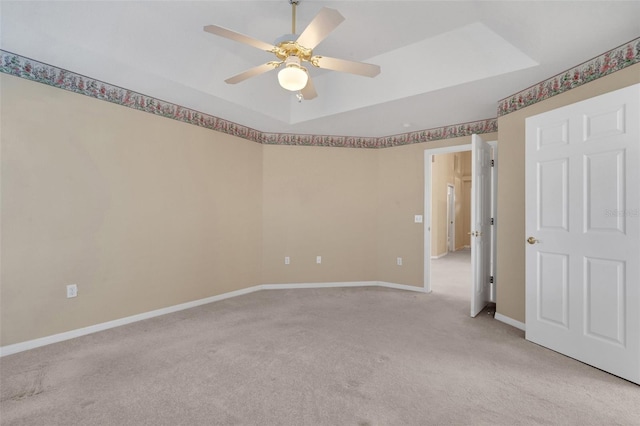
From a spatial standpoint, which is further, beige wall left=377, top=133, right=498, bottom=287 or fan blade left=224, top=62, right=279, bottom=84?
beige wall left=377, top=133, right=498, bottom=287

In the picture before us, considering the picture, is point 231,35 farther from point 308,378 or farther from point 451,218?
point 451,218

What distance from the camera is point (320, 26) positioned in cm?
181

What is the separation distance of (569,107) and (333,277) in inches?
145

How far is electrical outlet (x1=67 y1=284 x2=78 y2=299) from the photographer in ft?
9.52

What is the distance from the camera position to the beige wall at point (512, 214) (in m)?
3.22

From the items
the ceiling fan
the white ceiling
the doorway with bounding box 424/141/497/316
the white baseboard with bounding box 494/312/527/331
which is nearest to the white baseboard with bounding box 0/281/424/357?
the doorway with bounding box 424/141/497/316

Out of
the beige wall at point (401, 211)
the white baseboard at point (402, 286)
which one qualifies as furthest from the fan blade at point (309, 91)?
the white baseboard at point (402, 286)

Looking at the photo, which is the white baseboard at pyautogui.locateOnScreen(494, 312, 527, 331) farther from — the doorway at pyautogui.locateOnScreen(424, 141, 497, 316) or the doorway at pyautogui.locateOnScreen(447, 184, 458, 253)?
the doorway at pyautogui.locateOnScreen(447, 184, 458, 253)

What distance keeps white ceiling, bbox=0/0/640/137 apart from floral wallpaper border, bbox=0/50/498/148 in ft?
0.33

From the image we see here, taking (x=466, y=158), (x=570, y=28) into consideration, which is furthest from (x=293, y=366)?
(x=466, y=158)

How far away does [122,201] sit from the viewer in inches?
129

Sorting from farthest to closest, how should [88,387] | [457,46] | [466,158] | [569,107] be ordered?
[466,158]
[457,46]
[569,107]
[88,387]

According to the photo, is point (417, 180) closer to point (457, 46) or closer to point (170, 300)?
point (457, 46)

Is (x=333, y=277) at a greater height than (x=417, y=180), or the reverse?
(x=417, y=180)
